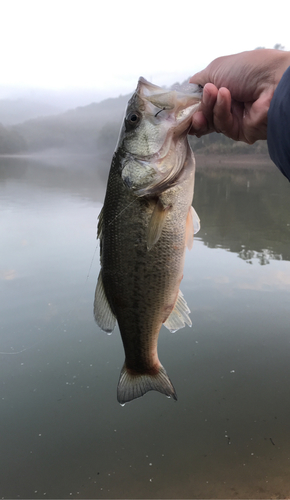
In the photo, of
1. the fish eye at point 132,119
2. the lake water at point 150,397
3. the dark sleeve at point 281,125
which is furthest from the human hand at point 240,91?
the lake water at point 150,397

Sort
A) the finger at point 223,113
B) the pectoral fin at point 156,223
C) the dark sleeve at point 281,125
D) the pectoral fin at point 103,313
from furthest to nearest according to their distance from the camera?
1. the pectoral fin at point 103,313
2. the finger at point 223,113
3. the pectoral fin at point 156,223
4. the dark sleeve at point 281,125

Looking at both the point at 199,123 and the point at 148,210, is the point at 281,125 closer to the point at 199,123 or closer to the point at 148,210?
the point at 199,123

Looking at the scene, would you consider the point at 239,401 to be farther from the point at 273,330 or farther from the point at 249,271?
the point at 249,271

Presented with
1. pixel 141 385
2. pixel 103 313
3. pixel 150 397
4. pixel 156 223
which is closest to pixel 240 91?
pixel 156 223

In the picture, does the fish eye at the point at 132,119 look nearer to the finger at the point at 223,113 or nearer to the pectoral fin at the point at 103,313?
the finger at the point at 223,113

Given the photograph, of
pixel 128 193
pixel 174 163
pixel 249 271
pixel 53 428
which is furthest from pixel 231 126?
pixel 249 271
